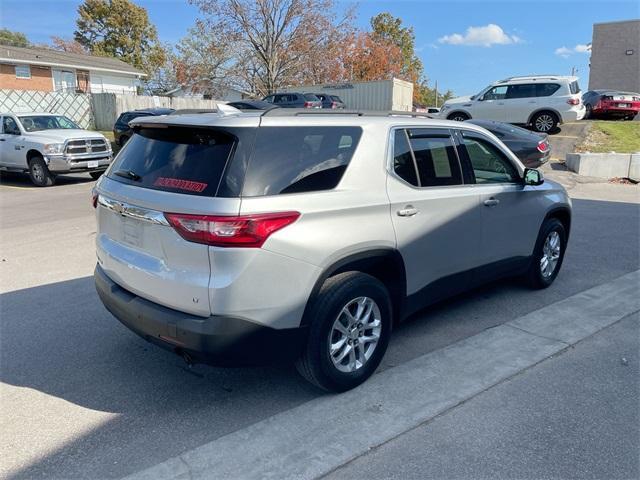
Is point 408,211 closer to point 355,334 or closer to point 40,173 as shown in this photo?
point 355,334

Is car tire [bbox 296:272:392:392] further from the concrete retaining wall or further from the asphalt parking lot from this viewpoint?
the concrete retaining wall

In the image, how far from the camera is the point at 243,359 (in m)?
2.92

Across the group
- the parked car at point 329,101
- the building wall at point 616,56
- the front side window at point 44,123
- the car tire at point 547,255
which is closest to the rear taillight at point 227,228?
the car tire at point 547,255

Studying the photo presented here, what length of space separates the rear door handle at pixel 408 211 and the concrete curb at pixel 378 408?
113 centimetres

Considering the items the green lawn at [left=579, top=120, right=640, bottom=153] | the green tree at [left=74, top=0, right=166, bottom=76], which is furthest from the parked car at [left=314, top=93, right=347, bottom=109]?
the green tree at [left=74, top=0, right=166, bottom=76]

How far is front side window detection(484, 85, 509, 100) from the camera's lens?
18578 mm

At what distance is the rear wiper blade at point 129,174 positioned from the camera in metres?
3.26

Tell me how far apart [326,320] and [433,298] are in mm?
1284

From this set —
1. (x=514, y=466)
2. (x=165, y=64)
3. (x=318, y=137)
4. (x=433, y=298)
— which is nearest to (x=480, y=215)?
(x=433, y=298)

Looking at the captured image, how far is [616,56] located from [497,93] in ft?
86.3

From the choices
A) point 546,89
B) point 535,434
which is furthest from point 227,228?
point 546,89

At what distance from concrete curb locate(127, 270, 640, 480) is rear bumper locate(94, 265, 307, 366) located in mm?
434

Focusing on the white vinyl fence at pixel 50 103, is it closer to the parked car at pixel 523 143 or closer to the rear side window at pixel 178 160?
the parked car at pixel 523 143

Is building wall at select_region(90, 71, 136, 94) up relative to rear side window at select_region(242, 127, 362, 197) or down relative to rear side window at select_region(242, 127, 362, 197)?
up
